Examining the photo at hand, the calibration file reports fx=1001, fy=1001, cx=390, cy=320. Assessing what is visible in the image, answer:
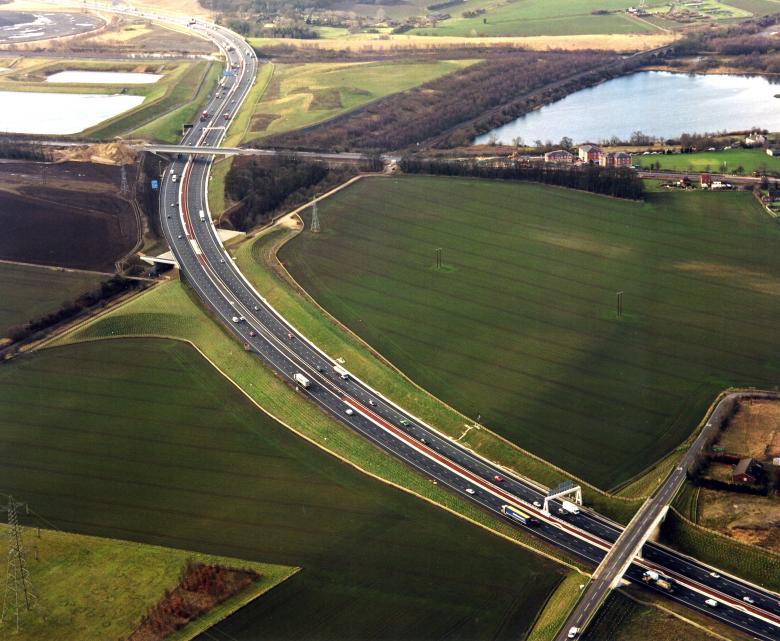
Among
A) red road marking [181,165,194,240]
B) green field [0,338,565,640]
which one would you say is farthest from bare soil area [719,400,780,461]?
red road marking [181,165,194,240]

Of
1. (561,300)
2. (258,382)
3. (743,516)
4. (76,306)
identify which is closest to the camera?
(743,516)

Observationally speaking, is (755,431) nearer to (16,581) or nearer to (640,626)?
(640,626)

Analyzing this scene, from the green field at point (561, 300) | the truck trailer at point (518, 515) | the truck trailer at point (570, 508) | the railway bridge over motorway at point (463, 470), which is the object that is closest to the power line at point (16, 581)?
the railway bridge over motorway at point (463, 470)

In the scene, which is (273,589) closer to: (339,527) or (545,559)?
(339,527)

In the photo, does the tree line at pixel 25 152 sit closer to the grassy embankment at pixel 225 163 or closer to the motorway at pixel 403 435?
the grassy embankment at pixel 225 163

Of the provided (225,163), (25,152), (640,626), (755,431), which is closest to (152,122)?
(25,152)
